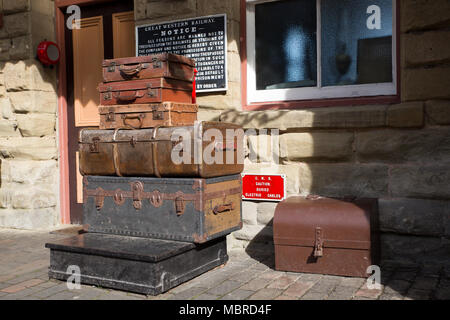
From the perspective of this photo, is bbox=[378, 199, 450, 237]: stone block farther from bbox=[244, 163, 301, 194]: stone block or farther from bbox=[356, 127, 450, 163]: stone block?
bbox=[244, 163, 301, 194]: stone block

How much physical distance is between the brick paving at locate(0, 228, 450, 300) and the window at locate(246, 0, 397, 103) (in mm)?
1689

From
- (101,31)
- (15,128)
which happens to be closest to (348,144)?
(101,31)

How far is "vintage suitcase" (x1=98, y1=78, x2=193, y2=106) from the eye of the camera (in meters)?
4.30

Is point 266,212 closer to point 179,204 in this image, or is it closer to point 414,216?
point 179,204

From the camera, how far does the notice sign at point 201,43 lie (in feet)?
17.1

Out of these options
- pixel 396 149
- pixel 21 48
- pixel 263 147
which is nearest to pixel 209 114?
pixel 263 147

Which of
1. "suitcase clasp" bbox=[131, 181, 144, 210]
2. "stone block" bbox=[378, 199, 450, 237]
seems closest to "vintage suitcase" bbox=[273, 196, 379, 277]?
"stone block" bbox=[378, 199, 450, 237]

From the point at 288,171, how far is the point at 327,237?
3.52ft


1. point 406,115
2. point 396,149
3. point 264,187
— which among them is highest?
point 406,115

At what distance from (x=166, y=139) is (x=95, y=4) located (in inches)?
124

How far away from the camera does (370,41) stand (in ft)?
15.7

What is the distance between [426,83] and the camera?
14.3 feet

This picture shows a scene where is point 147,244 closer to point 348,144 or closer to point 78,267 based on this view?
point 78,267

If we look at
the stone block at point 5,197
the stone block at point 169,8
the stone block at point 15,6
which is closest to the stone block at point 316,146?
the stone block at point 169,8
